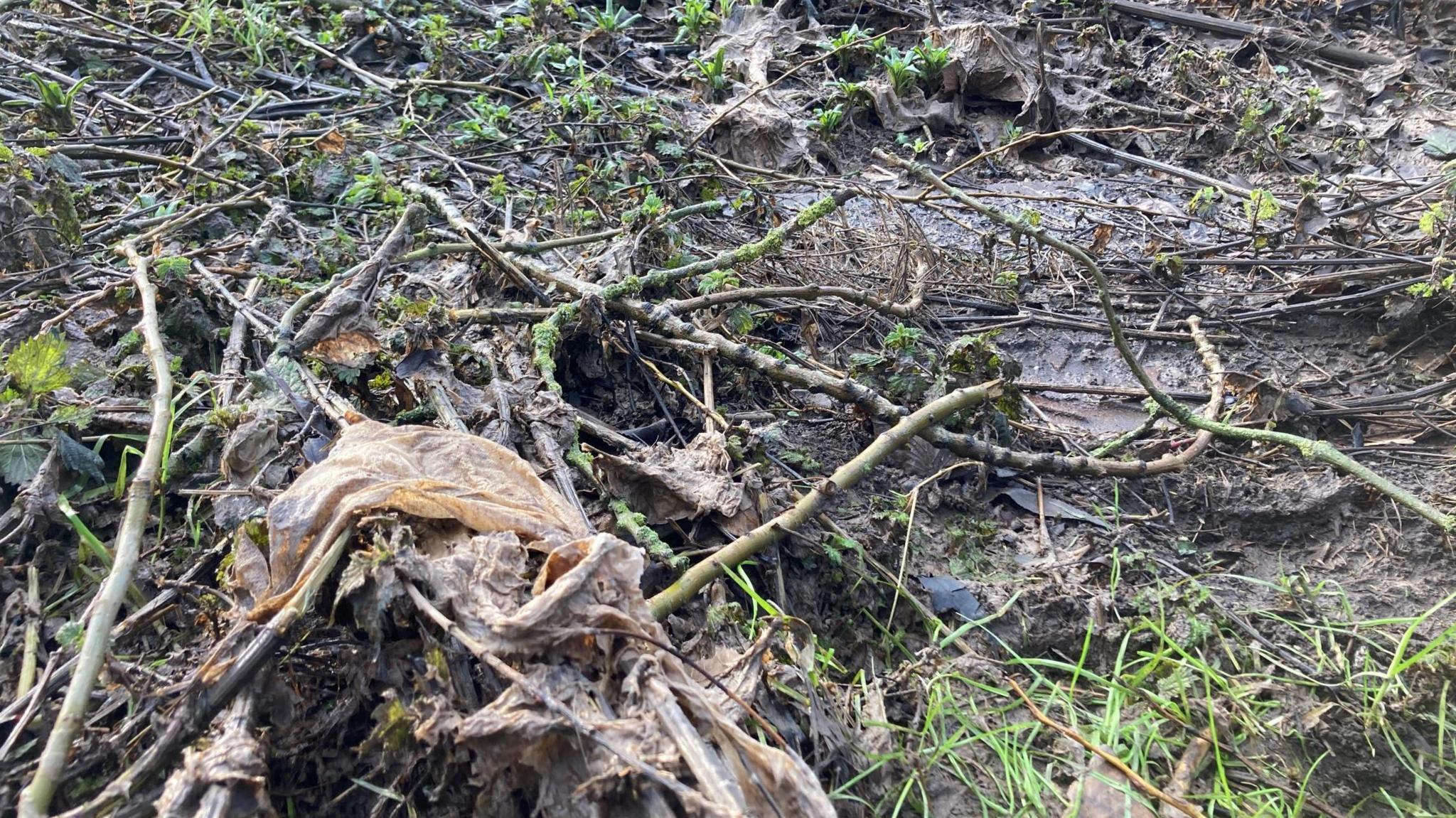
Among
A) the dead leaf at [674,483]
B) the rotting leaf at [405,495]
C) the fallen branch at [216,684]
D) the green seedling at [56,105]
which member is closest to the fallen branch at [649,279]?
the dead leaf at [674,483]

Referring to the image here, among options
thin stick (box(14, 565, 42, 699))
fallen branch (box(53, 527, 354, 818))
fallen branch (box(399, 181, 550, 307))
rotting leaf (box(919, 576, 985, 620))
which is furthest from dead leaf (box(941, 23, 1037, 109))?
thin stick (box(14, 565, 42, 699))

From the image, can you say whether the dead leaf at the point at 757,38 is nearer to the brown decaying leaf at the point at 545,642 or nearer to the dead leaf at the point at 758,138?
Answer: the dead leaf at the point at 758,138

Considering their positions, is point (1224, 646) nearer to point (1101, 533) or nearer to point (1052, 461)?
point (1101, 533)

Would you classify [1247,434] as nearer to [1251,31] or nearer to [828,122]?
[828,122]

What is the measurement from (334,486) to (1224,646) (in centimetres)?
200

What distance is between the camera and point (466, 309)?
266 centimetres

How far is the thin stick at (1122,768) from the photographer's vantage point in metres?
1.73

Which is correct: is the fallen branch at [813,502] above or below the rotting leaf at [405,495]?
below

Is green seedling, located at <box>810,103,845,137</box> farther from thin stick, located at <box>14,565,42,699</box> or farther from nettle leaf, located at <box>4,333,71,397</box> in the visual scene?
thin stick, located at <box>14,565,42,699</box>

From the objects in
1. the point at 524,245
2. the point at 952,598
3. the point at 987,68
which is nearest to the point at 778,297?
the point at 524,245

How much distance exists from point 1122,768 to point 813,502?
0.85 metres

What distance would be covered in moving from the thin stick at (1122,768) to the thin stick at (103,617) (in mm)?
1736

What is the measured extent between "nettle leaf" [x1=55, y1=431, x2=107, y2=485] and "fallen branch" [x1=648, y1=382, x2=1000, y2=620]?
133 cm

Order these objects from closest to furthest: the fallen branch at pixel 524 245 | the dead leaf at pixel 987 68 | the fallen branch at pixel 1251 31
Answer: the fallen branch at pixel 524 245 < the dead leaf at pixel 987 68 < the fallen branch at pixel 1251 31
